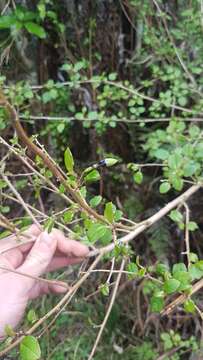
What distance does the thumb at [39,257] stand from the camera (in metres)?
1.21

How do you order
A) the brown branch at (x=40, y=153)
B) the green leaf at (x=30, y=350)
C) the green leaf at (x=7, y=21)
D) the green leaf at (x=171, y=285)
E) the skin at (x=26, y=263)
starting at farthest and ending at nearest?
the green leaf at (x=7, y=21) → the skin at (x=26, y=263) → the green leaf at (x=171, y=285) → the green leaf at (x=30, y=350) → the brown branch at (x=40, y=153)

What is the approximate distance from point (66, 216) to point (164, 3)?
1.43 m

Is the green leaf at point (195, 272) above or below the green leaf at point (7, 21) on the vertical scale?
below

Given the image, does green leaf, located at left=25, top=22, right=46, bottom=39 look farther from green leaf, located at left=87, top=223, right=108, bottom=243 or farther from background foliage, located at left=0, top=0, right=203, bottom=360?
green leaf, located at left=87, top=223, right=108, bottom=243

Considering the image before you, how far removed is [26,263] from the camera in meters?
1.21

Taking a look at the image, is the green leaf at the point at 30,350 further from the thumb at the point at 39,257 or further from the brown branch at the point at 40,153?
the thumb at the point at 39,257

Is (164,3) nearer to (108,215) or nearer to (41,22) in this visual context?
(41,22)

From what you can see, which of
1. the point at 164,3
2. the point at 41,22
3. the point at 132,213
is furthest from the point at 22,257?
the point at 164,3

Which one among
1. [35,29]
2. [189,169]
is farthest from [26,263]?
[35,29]

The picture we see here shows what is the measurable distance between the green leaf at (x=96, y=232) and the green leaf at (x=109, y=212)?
2cm

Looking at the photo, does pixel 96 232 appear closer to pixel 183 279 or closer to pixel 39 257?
pixel 183 279

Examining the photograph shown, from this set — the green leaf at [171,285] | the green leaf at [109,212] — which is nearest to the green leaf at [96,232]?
the green leaf at [109,212]

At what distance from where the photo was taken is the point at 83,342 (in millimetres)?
1979

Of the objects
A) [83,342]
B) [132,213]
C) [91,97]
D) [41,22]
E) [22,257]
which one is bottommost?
[83,342]
